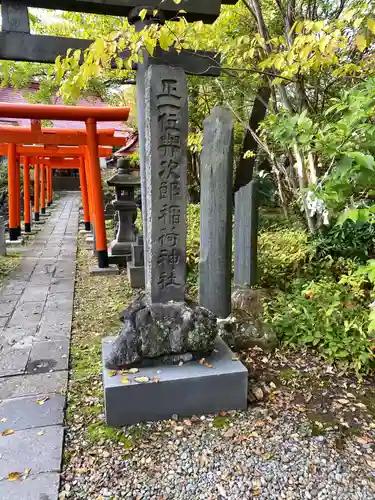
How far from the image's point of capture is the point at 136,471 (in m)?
2.12

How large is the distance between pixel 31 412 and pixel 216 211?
2172 mm

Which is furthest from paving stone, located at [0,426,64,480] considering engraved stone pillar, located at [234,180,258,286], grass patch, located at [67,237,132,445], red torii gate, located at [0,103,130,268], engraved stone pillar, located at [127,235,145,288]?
red torii gate, located at [0,103,130,268]

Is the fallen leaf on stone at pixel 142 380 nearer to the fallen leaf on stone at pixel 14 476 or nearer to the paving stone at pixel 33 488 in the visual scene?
the paving stone at pixel 33 488

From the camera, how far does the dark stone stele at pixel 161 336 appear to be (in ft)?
8.70

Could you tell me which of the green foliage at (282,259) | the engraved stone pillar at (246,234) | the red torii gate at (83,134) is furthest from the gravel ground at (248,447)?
the red torii gate at (83,134)

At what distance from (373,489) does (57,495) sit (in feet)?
5.52

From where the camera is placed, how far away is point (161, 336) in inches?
106

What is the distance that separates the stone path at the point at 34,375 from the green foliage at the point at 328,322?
220cm

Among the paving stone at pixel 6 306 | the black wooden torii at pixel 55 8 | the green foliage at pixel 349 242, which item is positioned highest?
the black wooden torii at pixel 55 8

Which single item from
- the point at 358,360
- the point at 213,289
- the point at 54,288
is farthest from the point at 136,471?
the point at 54,288

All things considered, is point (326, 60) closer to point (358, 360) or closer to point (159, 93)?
point (159, 93)

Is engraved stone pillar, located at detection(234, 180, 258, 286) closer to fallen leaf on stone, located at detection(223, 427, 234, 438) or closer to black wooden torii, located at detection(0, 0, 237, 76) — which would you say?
black wooden torii, located at detection(0, 0, 237, 76)

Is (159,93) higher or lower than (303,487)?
higher

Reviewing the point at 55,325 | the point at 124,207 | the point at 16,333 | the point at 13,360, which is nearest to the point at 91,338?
the point at 55,325
